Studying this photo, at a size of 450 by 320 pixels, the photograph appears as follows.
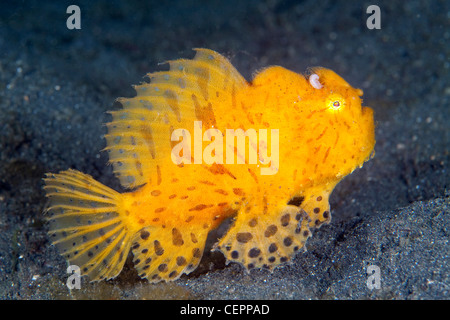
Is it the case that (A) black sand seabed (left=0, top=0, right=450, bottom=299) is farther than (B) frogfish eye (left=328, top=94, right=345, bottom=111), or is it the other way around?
(B) frogfish eye (left=328, top=94, right=345, bottom=111)

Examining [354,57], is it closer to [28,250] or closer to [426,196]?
[426,196]

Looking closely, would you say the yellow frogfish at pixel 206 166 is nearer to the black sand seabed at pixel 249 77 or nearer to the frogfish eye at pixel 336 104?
the frogfish eye at pixel 336 104

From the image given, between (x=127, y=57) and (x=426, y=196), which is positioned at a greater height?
(x=127, y=57)

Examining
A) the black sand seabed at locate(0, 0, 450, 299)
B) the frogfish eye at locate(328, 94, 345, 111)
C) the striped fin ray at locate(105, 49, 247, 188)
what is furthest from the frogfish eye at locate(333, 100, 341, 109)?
the striped fin ray at locate(105, 49, 247, 188)

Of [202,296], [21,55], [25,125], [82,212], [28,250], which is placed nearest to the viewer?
[202,296]

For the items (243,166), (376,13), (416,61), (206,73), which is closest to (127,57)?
(206,73)

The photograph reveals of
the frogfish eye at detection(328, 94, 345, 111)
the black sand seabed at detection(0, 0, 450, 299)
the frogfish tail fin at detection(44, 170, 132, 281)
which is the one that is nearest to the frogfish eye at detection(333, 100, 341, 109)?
the frogfish eye at detection(328, 94, 345, 111)

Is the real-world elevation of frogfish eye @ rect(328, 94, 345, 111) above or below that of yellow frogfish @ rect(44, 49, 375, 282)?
above

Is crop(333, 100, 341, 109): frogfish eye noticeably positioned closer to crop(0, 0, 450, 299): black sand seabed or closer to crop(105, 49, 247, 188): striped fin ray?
crop(0, 0, 450, 299): black sand seabed
